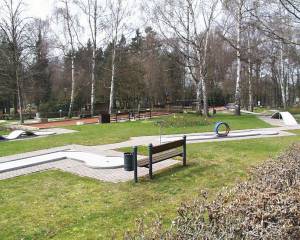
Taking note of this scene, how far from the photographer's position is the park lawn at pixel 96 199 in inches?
239

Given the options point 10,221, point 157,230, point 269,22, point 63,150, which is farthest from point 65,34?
point 157,230

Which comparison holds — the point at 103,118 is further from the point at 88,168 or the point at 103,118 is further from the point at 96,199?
the point at 96,199

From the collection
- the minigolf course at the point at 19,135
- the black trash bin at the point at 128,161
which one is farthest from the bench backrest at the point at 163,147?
the minigolf course at the point at 19,135

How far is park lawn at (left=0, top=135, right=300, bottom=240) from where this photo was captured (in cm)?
607

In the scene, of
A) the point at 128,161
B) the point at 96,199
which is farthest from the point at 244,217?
the point at 128,161

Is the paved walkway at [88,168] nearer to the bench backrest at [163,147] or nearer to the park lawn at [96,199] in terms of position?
the park lawn at [96,199]

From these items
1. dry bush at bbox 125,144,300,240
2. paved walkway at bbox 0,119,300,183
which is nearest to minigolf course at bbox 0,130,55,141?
paved walkway at bbox 0,119,300,183

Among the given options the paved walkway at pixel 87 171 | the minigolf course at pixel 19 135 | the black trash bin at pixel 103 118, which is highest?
the black trash bin at pixel 103 118

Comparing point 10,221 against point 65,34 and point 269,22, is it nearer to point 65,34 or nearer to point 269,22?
point 269,22

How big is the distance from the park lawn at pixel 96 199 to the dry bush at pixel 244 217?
1.08 m

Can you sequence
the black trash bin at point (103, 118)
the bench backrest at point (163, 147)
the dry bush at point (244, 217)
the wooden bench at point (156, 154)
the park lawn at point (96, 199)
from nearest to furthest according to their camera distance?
the dry bush at point (244, 217)
the park lawn at point (96, 199)
the wooden bench at point (156, 154)
the bench backrest at point (163, 147)
the black trash bin at point (103, 118)

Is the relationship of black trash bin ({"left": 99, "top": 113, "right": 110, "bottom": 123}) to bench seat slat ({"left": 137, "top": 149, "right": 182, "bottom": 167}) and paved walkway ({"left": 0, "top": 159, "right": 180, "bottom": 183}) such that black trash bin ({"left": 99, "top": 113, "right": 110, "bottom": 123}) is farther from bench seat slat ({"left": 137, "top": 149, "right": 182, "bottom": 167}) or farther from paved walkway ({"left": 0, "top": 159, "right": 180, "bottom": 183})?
bench seat slat ({"left": 137, "top": 149, "right": 182, "bottom": 167})

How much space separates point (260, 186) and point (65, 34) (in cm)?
3308

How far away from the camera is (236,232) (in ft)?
12.1
